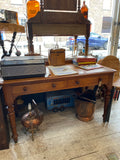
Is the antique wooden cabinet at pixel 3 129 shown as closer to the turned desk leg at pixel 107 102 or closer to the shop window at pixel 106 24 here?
the turned desk leg at pixel 107 102

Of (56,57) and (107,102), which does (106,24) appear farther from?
(107,102)

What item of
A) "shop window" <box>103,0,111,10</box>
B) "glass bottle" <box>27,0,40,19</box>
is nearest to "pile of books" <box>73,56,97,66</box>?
"glass bottle" <box>27,0,40,19</box>

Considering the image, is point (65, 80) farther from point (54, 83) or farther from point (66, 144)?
point (66, 144)

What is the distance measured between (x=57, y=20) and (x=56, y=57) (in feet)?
1.61

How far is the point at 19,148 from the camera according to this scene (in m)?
1.26

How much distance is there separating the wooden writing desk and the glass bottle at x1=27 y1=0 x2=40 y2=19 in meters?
0.83

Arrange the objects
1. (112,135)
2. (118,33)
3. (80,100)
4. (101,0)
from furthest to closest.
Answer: (118,33) < (101,0) < (80,100) < (112,135)

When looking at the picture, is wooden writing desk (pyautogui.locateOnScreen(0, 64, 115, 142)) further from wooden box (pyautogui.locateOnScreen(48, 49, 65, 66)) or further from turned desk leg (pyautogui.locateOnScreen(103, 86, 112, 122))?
wooden box (pyautogui.locateOnScreen(48, 49, 65, 66))

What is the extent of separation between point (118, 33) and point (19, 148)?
2.57m

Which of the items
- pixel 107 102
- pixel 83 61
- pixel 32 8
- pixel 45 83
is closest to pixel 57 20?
pixel 32 8

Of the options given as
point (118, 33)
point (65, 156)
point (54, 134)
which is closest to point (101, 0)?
point (118, 33)

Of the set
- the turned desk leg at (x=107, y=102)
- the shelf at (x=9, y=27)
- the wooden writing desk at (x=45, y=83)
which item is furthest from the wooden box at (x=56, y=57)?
the turned desk leg at (x=107, y=102)

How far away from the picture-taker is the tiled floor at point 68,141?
119 centimetres

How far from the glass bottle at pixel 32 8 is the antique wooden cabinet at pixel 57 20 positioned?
4cm
